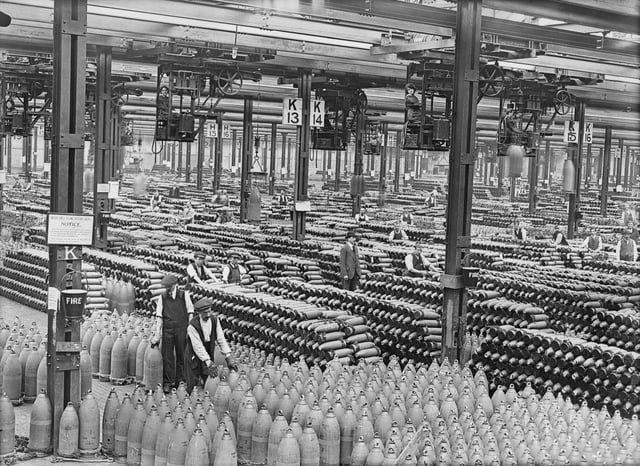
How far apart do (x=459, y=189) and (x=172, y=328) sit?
3.80m

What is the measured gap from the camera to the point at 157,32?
16.0 metres

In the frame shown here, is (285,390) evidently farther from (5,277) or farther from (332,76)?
(332,76)

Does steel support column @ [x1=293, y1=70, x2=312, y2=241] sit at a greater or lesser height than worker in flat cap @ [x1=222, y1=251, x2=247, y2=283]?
greater

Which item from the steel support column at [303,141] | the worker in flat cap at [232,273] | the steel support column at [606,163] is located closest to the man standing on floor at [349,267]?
the worker in flat cap at [232,273]

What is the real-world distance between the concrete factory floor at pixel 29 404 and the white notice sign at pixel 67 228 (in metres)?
1.91

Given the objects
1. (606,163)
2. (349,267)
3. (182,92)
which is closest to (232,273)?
(349,267)

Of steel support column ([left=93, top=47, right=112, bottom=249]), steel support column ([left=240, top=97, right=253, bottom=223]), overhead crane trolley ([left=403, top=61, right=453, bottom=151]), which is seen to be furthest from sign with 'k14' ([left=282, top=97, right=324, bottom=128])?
steel support column ([left=240, top=97, right=253, bottom=223])

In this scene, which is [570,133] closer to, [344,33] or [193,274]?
[344,33]

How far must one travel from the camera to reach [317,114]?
70.2 feet

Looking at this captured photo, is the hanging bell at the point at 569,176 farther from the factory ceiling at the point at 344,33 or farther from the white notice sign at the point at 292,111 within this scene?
the white notice sign at the point at 292,111

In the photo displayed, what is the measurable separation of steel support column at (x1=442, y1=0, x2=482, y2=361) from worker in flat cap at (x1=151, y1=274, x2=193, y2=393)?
10.4ft

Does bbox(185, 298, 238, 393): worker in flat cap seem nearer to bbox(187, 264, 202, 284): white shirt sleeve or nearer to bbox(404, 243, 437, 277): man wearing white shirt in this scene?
bbox(187, 264, 202, 284): white shirt sleeve

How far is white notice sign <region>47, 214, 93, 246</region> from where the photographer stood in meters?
8.54

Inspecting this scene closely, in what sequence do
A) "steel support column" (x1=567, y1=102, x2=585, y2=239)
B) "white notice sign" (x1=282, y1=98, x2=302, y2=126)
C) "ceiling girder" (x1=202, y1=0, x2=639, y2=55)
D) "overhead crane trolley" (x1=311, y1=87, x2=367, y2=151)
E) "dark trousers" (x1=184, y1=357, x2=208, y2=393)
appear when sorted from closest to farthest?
"dark trousers" (x1=184, y1=357, x2=208, y2=393) < "ceiling girder" (x1=202, y1=0, x2=639, y2=55) < "white notice sign" (x1=282, y1=98, x2=302, y2=126) < "overhead crane trolley" (x1=311, y1=87, x2=367, y2=151) < "steel support column" (x1=567, y1=102, x2=585, y2=239)
